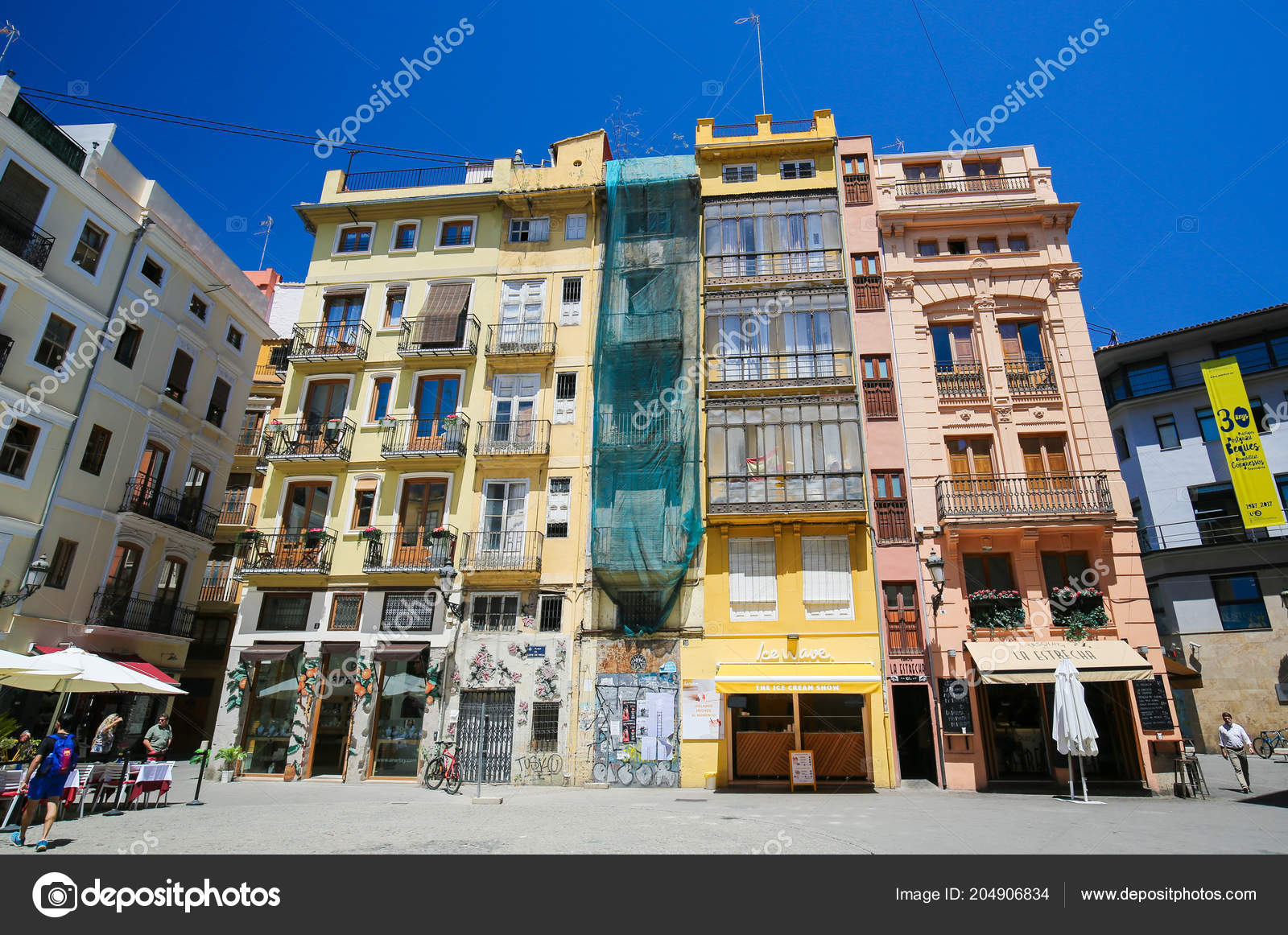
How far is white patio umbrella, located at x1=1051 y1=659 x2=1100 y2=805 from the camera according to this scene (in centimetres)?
1573

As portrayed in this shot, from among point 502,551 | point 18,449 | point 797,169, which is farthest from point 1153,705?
point 18,449

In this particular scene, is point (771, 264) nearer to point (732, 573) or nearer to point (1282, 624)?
point (732, 573)

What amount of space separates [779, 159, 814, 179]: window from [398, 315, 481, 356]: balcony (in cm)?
1309

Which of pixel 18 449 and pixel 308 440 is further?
pixel 308 440

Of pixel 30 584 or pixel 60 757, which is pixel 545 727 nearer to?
pixel 60 757

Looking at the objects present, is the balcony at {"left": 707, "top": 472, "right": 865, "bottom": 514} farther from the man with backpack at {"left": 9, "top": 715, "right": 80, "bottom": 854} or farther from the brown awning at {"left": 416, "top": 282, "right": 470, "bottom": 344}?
the man with backpack at {"left": 9, "top": 715, "right": 80, "bottom": 854}

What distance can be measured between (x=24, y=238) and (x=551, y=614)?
1933 centimetres

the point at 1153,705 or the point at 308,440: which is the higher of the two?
the point at 308,440

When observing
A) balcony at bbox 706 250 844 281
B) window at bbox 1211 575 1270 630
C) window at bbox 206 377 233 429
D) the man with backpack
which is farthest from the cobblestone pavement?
balcony at bbox 706 250 844 281

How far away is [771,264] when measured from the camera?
84.2 feet

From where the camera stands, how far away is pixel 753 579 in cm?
2252

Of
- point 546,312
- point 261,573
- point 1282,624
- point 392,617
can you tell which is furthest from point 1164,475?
point 261,573

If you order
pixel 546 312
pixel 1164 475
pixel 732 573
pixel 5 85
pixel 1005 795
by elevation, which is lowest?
pixel 1005 795

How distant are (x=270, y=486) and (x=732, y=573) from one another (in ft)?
54.9
